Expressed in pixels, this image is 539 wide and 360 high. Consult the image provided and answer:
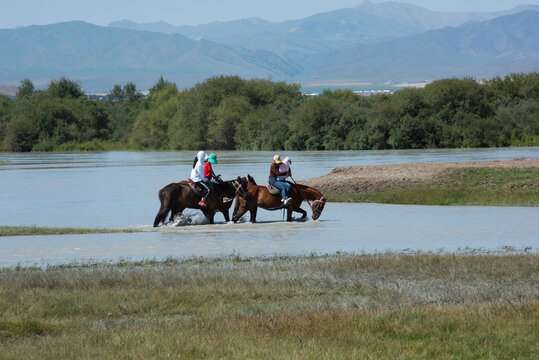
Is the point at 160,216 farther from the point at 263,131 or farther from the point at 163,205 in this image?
the point at 263,131

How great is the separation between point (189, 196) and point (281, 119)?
76.7 metres

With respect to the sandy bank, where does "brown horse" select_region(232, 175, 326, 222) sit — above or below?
above

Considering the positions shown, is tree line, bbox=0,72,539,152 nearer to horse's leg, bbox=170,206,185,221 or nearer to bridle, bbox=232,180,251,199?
bridle, bbox=232,180,251,199

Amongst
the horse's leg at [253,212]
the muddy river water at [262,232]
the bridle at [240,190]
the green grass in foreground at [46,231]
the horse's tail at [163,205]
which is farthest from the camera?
the horse's leg at [253,212]

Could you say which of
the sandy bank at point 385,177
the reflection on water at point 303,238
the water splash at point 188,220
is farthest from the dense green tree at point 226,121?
the water splash at point 188,220

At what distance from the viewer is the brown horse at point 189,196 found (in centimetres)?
2131

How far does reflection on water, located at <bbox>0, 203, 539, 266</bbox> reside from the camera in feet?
55.9

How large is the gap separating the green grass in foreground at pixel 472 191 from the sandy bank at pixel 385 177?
902 mm

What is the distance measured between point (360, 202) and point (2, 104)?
124078mm

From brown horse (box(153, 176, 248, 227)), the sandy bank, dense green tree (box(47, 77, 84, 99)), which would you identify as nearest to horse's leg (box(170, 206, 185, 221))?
brown horse (box(153, 176, 248, 227))

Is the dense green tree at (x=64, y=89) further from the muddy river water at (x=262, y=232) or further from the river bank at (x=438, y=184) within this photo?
the muddy river water at (x=262, y=232)

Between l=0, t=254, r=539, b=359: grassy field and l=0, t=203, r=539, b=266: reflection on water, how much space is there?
5.82ft

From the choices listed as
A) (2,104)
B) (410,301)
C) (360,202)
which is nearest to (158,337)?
(410,301)

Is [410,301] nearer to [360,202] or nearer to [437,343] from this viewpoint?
[437,343]
